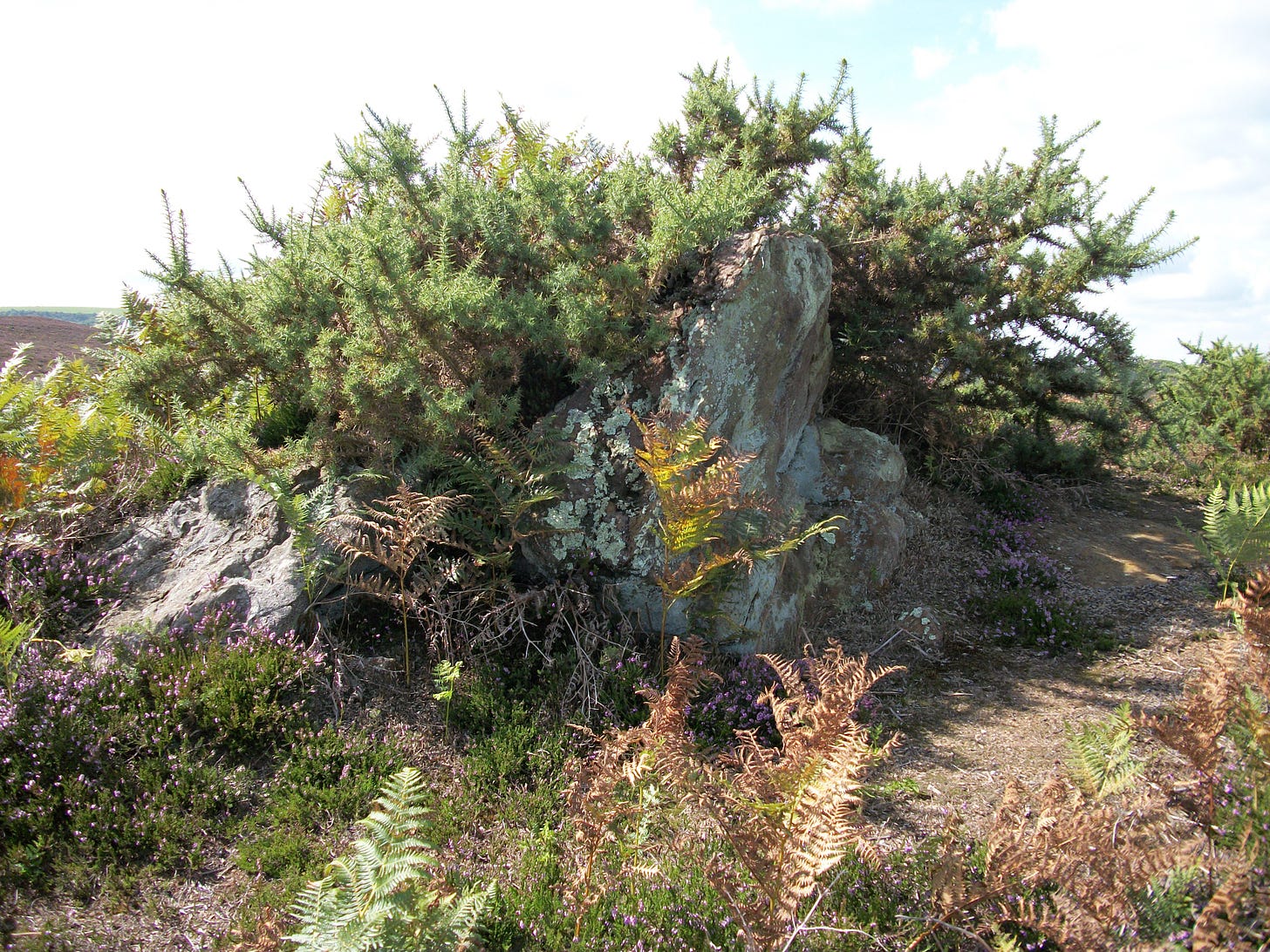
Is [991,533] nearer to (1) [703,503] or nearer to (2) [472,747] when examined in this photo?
(1) [703,503]

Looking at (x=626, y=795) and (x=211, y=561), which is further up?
(x=211, y=561)

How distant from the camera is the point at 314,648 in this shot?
4242mm

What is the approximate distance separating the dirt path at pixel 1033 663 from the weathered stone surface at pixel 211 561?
137 inches

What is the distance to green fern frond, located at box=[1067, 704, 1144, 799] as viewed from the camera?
3.15 metres

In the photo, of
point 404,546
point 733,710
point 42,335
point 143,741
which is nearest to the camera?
point 143,741

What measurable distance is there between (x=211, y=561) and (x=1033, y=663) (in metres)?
5.56

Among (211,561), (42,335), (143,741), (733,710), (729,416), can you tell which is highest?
(42,335)

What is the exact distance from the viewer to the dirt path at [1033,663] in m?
4.09

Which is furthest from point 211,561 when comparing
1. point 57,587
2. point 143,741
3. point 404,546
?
point 404,546

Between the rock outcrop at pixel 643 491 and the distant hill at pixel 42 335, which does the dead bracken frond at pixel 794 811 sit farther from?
the distant hill at pixel 42 335

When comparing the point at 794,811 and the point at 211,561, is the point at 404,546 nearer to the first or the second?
the point at 211,561

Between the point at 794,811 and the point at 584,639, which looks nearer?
the point at 794,811

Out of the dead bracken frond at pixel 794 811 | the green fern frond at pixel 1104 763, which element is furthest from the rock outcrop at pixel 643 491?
the green fern frond at pixel 1104 763

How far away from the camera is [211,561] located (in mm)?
4602
